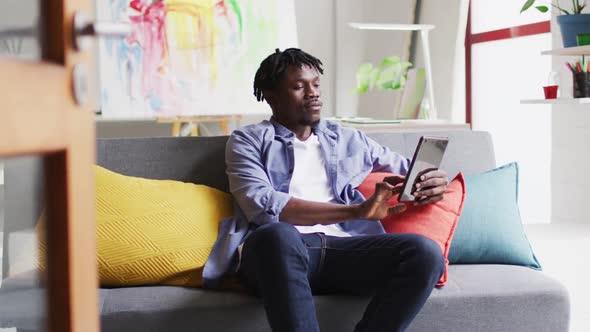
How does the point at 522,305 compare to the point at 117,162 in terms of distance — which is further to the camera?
the point at 117,162

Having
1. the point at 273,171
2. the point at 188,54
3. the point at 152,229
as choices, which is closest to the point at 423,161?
the point at 273,171

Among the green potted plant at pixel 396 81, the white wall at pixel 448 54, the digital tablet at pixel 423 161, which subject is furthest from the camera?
the white wall at pixel 448 54

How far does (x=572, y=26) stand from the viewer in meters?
3.04

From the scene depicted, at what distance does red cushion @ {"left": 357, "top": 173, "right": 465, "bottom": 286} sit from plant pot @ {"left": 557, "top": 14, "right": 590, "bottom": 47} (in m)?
1.16

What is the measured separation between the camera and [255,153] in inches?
86.2

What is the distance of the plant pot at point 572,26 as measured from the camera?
3013 millimetres

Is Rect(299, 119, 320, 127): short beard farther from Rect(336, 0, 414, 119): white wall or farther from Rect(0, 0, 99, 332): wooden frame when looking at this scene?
Rect(336, 0, 414, 119): white wall

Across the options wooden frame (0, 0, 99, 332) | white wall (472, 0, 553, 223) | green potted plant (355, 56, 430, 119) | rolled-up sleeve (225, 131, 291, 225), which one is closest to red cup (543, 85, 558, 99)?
white wall (472, 0, 553, 223)

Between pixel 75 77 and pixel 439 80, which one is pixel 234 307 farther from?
pixel 439 80

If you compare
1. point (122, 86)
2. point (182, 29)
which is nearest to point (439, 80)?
point (182, 29)

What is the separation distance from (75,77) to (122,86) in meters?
3.45

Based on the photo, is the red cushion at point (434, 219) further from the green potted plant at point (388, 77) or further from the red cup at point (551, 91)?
the green potted plant at point (388, 77)

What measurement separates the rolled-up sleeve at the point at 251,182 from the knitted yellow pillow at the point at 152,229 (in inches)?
4.2

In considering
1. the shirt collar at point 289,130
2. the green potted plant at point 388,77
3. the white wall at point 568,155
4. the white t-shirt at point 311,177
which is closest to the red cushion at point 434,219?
the white t-shirt at point 311,177
